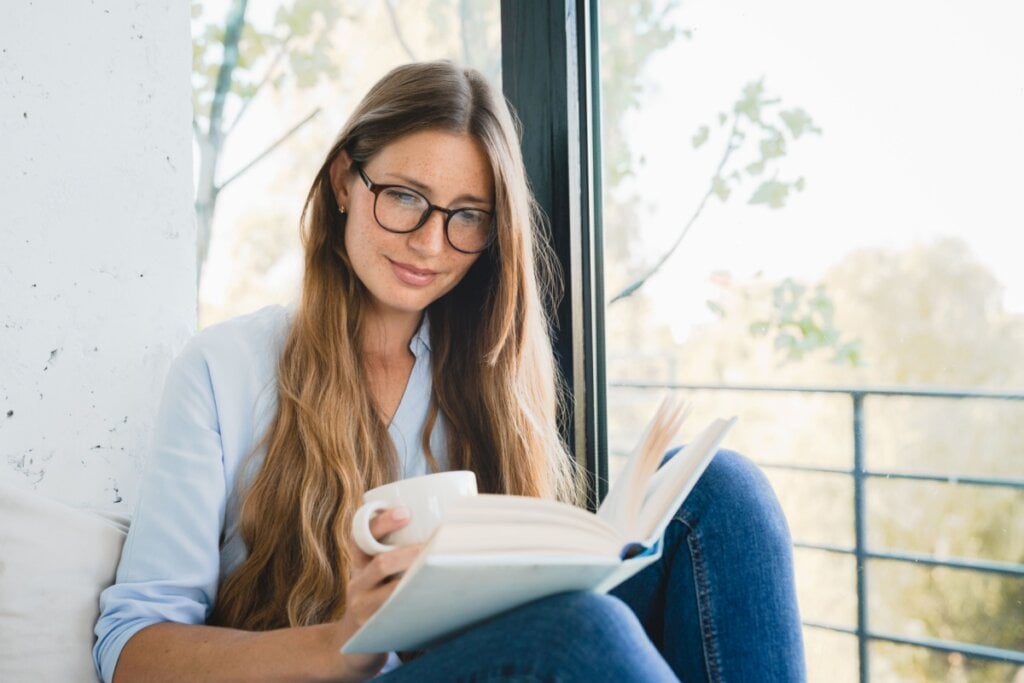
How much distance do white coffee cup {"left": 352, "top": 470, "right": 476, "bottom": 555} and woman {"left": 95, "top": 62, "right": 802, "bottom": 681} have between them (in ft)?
0.05

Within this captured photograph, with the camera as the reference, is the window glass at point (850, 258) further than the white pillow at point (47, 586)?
Yes

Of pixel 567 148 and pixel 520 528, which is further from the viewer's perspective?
pixel 567 148

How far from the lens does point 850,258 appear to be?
74.0 inches

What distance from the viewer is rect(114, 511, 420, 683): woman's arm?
0.75 meters

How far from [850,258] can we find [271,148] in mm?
1574

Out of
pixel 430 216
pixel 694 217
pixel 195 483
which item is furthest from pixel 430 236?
pixel 694 217

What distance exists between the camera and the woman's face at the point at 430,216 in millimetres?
1183

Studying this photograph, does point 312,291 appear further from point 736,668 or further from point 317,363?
point 736,668

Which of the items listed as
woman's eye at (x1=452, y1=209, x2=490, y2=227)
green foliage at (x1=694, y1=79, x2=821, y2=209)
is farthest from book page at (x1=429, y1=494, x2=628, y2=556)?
green foliage at (x1=694, y1=79, x2=821, y2=209)

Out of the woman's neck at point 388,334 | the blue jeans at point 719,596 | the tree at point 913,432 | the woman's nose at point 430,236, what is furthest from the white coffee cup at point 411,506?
the tree at point 913,432

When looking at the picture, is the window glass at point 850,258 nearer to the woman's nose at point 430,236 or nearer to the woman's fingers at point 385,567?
the woman's nose at point 430,236

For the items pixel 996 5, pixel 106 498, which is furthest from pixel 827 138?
pixel 106 498

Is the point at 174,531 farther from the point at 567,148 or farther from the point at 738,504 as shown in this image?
the point at 567,148

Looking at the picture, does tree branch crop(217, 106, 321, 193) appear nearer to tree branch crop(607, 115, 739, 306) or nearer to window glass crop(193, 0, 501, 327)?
window glass crop(193, 0, 501, 327)
